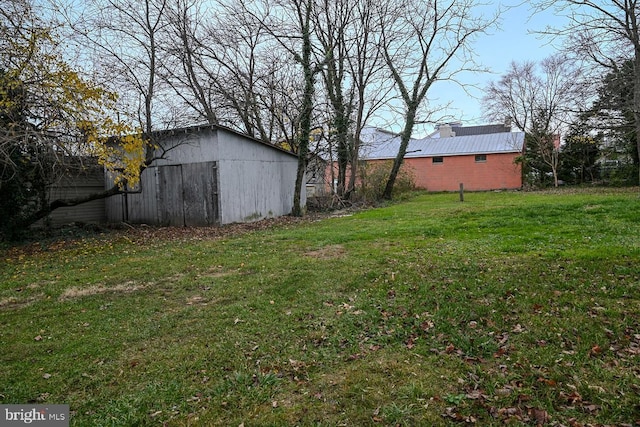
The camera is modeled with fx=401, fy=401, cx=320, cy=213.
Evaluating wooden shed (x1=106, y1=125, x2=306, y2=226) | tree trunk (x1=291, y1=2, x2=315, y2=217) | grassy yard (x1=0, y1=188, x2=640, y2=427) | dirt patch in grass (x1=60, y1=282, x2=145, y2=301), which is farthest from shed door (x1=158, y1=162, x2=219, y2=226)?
dirt patch in grass (x1=60, y1=282, x2=145, y2=301)

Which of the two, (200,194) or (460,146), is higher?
(460,146)

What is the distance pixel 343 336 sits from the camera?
367 centimetres

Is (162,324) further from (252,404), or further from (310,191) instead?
(310,191)

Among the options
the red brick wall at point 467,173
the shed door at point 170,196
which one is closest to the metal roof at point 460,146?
the red brick wall at point 467,173

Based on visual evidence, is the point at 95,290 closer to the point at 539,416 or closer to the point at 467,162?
the point at 539,416

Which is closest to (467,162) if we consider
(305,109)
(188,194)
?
(305,109)

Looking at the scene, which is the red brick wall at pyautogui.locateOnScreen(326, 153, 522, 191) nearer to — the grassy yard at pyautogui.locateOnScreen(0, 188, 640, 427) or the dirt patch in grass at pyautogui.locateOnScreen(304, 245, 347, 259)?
the dirt patch in grass at pyautogui.locateOnScreen(304, 245, 347, 259)

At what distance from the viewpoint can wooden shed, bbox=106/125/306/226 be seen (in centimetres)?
1102

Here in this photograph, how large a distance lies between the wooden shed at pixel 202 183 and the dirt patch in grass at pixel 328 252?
4.69 m

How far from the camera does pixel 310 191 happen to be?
691 inches

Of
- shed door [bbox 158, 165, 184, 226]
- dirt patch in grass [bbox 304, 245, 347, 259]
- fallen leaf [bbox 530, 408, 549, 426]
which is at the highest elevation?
shed door [bbox 158, 165, 184, 226]

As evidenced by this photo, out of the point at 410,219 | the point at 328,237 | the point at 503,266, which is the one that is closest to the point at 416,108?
the point at 410,219

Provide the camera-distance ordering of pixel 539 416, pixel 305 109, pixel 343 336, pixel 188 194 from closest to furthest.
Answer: pixel 539 416, pixel 343 336, pixel 188 194, pixel 305 109

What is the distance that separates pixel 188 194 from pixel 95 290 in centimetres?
634
